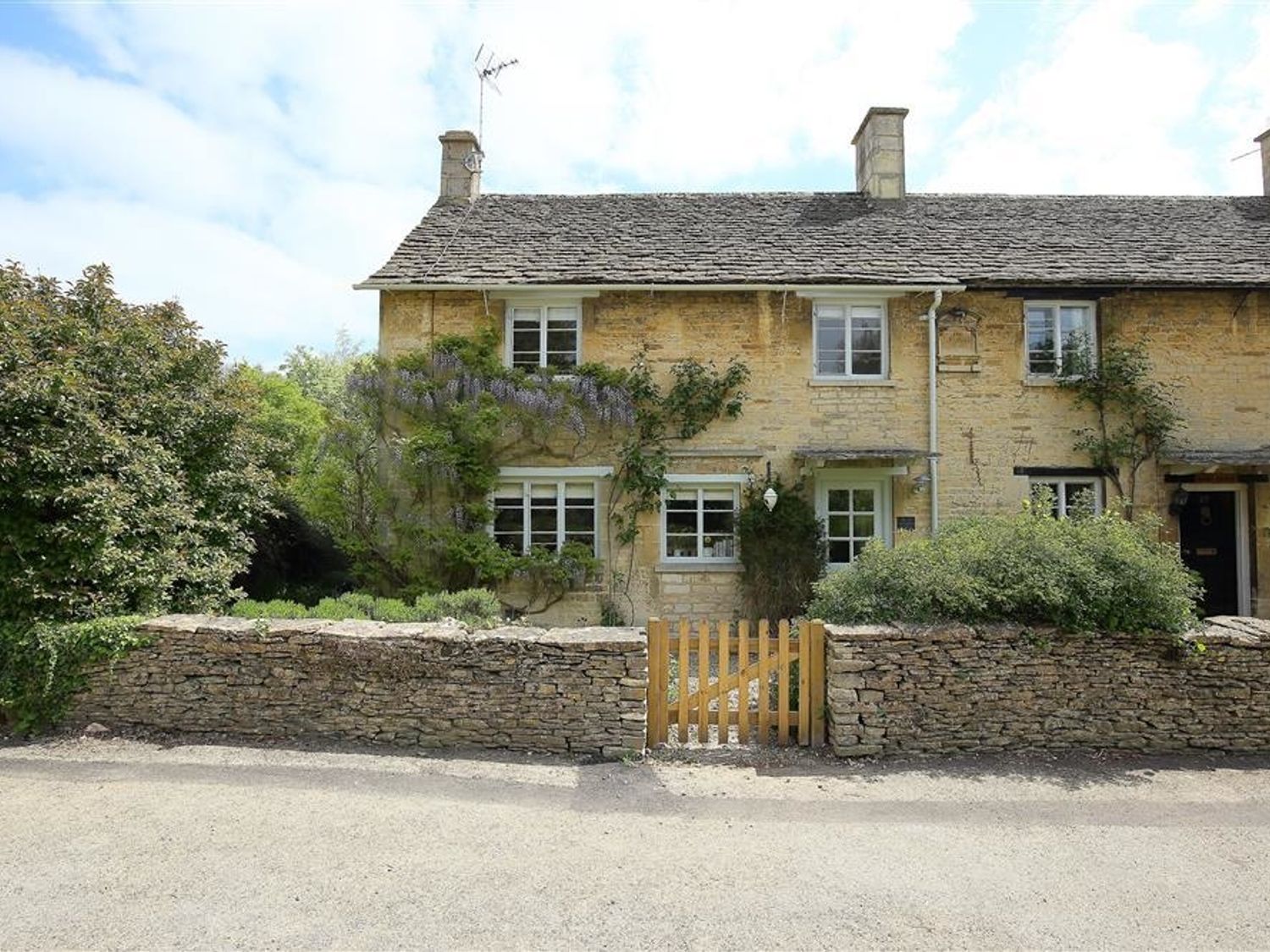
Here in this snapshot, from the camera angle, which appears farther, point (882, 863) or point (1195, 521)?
point (1195, 521)

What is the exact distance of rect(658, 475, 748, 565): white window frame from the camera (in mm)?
12320

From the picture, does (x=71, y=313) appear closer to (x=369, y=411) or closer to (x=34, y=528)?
(x=34, y=528)

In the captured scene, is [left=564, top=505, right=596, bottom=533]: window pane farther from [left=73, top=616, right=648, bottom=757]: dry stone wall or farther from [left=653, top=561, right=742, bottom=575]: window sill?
[left=73, top=616, right=648, bottom=757]: dry stone wall

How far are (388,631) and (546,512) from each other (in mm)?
6001

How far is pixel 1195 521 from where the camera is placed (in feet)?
41.3

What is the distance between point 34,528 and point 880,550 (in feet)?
26.4

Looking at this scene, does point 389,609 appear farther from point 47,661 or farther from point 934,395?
point 934,395

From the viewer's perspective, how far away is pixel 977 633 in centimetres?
637

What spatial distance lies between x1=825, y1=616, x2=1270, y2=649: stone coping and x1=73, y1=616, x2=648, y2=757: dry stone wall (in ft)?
6.21

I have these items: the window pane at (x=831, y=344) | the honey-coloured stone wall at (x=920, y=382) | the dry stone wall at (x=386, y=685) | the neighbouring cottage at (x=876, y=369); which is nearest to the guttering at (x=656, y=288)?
the neighbouring cottage at (x=876, y=369)

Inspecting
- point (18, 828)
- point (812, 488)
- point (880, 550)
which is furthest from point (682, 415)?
point (18, 828)

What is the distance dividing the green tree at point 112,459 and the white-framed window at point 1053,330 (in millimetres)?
12278

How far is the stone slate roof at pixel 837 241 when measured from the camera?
12336 millimetres

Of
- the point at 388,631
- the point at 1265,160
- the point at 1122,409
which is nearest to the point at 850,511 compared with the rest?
the point at 1122,409
